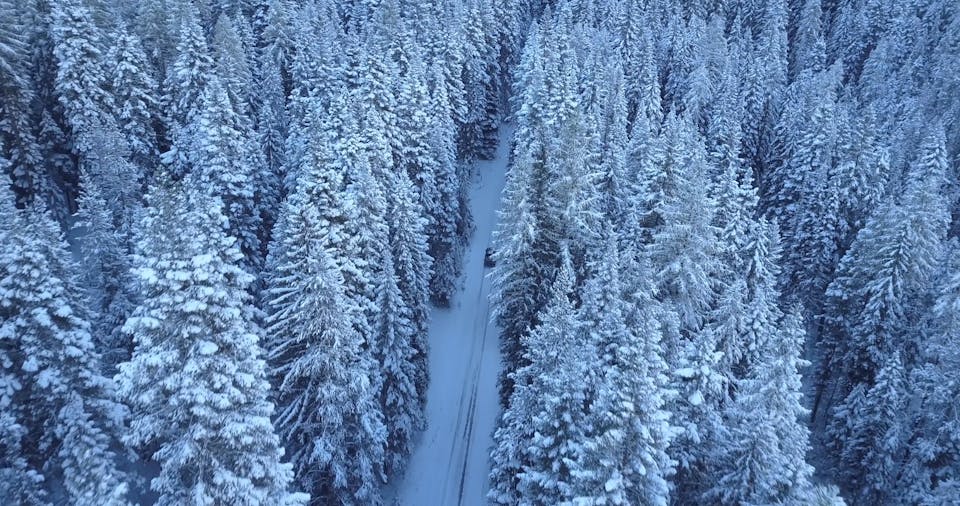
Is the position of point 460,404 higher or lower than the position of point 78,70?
lower

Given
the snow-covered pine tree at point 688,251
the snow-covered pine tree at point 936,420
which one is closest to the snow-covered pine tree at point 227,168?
the snow-covered pine tree at point 688,251

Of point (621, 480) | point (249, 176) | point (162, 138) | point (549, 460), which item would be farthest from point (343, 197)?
point (162, 138)

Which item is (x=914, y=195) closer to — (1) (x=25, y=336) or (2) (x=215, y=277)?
(2) (x=215, y=277)

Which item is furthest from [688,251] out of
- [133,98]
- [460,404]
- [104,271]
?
[133,98]

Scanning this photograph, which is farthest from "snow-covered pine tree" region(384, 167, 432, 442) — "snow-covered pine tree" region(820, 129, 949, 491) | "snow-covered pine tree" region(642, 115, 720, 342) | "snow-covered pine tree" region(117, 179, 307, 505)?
"snow-covered pine tree" region(820, 129, 949, 491)

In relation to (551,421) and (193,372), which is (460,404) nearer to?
(551,421)
